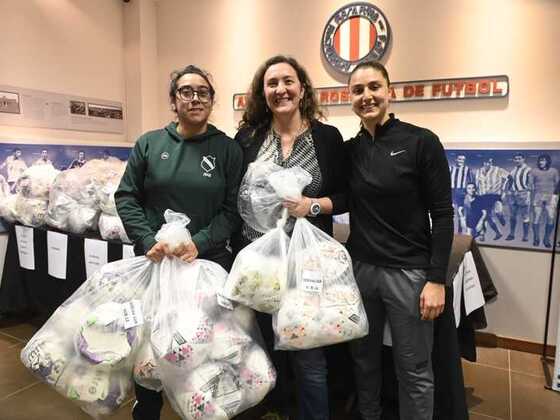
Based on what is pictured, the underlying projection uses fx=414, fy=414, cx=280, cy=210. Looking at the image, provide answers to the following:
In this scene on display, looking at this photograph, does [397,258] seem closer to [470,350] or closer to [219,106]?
[470,350]

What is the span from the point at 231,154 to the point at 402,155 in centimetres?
58

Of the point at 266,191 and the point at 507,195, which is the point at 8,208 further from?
the point at 507,195

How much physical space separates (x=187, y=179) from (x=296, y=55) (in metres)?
2.07

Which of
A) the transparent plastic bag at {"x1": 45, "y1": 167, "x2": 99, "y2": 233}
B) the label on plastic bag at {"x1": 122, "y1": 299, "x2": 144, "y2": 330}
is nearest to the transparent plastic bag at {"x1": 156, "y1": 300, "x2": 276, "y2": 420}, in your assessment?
the label on plastic bag at {"x1": 122, "y1": 299, "x2": 144, "y2": 330}

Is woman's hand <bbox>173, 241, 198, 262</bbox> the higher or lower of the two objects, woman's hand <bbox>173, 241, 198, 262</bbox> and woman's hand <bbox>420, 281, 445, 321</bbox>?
the higher

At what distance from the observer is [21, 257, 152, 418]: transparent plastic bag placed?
1247mm

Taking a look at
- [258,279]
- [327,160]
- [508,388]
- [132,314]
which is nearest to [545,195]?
[508,388]

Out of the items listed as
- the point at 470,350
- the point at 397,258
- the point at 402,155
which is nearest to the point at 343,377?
the point at 470,350

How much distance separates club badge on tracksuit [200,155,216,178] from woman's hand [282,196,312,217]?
281mm

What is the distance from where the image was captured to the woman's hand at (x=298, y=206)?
1.34 m

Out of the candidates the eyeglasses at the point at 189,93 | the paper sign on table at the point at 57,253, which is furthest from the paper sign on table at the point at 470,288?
the paper sign on table at the point at 57,253

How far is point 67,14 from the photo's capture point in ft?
10.7

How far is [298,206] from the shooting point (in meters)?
1.34

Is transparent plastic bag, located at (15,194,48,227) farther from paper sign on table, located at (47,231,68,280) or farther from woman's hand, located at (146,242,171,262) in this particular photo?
woman's hand, located at (146,242,171,262)
